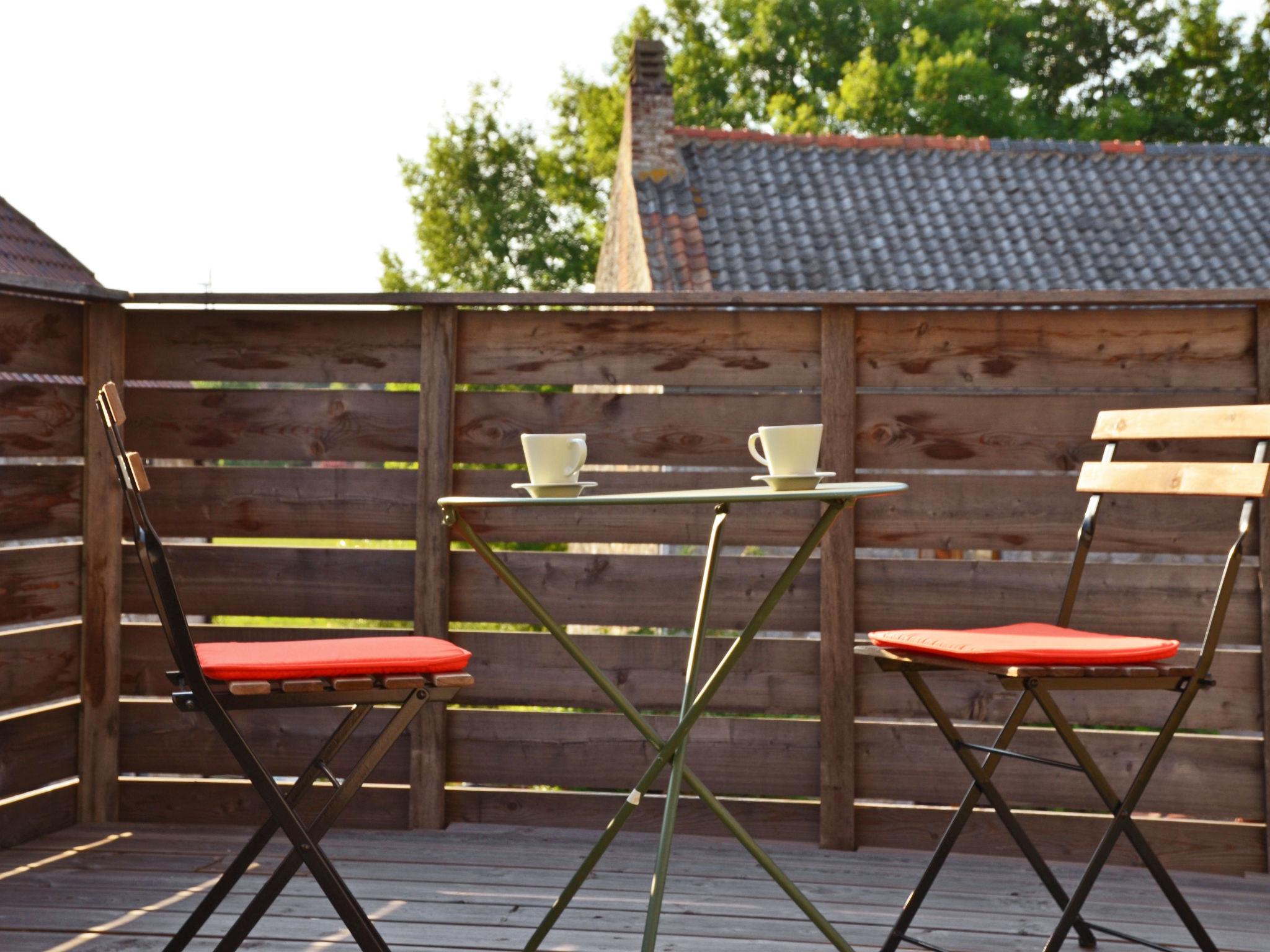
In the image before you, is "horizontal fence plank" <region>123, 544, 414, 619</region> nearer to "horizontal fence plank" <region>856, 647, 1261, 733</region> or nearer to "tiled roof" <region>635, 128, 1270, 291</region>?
"horizontal fence plank" <region>856, 647, 1261, 733</region>

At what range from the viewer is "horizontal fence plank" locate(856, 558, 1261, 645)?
3.26m

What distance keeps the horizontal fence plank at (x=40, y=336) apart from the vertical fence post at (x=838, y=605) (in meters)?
2.05

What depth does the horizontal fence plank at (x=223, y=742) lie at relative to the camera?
137 inches

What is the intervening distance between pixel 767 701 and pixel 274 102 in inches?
858

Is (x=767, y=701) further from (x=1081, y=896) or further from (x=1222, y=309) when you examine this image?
(x=1222, y=309)

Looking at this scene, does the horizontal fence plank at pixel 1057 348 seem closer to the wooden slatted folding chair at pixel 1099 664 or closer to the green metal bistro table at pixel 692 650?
the wooden slatted folding chair at pixel 1099 664

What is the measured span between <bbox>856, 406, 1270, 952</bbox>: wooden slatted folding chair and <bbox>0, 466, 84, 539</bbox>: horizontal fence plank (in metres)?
2.21

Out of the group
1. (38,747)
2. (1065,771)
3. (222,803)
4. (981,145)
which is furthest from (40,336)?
(981,145)

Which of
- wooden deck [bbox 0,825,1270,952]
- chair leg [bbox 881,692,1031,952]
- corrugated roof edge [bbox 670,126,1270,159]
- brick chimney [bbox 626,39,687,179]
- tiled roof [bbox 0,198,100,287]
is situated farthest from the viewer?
corrugated roof edge [bbox 670,126,1270,159]

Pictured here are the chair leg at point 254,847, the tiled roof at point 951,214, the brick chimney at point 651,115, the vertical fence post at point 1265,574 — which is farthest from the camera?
the brick chimney at point 651,115

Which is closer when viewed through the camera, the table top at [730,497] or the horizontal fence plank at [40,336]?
the table top at [730,497]

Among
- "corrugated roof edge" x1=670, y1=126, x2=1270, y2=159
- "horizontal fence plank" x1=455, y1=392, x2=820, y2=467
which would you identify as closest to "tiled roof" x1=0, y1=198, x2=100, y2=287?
"horizontal fence plank" x1=455, y1=392, x2=820, y2=467

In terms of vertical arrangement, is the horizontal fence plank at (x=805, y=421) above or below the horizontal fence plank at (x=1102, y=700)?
above

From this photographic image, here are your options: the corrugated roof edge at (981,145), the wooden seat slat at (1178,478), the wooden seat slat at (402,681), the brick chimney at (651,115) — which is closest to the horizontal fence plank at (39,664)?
the wooden seat slat at (402,681)
